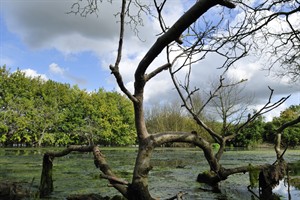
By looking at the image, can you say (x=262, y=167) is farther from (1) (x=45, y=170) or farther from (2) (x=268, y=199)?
(1) (x=45, y=170)

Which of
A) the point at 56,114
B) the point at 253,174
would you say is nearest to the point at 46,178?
the point at 253,174

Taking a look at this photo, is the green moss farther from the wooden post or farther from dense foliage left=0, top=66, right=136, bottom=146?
dense foliage left=0, top=66, right=136, bottom=146

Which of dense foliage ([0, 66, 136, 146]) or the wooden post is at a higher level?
dense foliage ([0, 66, 136, 146])

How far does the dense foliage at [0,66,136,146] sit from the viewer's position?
37.6m

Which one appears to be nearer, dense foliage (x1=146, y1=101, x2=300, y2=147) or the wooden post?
the wooden post

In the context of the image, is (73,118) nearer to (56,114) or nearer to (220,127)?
(56,114)

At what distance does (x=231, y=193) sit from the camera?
22.4 feet

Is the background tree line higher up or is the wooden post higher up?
the background tree line

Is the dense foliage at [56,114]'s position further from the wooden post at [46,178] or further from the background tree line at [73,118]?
the wooden post at [46,178]

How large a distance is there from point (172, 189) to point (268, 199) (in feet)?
7.23

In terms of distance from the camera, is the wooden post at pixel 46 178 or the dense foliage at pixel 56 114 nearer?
the wooden post at pixel 46 178

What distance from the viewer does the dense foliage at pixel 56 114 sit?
123 feet

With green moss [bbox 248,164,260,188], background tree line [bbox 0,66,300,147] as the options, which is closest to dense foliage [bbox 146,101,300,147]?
background tree line [bbox 0,66,300,147]

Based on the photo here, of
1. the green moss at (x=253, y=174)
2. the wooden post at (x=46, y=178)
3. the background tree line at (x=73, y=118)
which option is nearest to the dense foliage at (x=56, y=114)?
the background tree line at (x=73, y=118)
